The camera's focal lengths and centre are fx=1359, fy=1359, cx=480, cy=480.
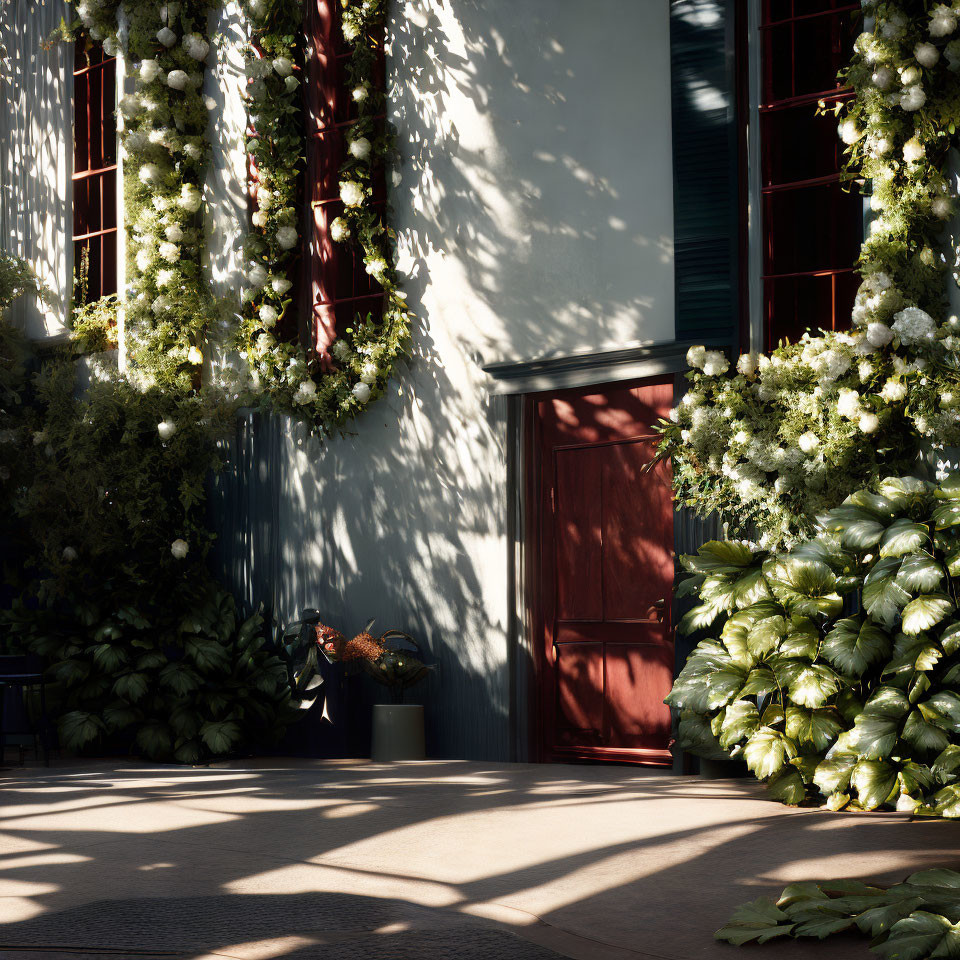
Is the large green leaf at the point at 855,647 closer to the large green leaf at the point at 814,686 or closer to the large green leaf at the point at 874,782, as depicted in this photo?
the large green leaf at the point at 814,686

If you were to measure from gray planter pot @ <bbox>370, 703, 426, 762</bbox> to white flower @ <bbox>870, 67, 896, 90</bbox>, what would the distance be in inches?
176

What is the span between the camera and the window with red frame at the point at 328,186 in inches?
369

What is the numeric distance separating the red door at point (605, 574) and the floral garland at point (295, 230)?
1.33 m

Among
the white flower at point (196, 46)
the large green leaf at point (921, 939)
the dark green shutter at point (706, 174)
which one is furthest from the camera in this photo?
the white flower at point (196, 46)

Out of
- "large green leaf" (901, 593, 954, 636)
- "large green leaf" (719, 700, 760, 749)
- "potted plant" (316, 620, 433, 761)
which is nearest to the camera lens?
"large green leaf" (901, 593, 954, 636)

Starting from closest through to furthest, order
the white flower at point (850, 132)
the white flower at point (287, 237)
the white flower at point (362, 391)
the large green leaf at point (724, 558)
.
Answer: the large green leaf at point (724, 558)
the white flower at point (850, 132)
the white flower at point (362, 391)
the white flower at point (287, 237)

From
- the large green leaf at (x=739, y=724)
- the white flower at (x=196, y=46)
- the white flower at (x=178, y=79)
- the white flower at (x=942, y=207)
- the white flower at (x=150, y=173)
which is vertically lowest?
the large green leaf at (x=739, y=724)

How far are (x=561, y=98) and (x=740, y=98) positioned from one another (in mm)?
1157

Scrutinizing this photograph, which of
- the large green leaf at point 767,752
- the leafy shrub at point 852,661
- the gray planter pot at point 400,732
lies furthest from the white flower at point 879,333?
the gray planter pot at point 400,732

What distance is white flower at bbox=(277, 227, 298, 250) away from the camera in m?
9.48

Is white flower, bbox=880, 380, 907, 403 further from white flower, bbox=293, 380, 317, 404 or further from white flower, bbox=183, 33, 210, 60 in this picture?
white flower, bbox=183, 33, 210, 60

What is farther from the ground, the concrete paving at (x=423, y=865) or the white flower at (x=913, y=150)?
the white flower at (x=913, y=150)

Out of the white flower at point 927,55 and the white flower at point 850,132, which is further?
the white flower at point 850,132

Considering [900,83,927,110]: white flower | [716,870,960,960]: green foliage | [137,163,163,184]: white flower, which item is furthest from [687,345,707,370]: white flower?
[137,163,163,184]: white flower
